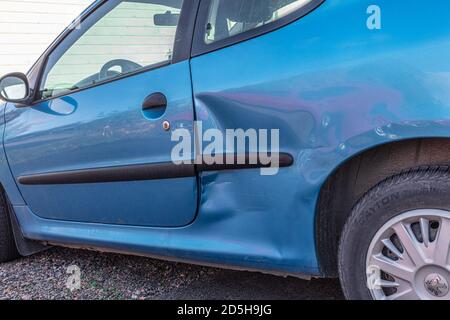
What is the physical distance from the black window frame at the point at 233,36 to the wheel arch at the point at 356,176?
1.87 ft

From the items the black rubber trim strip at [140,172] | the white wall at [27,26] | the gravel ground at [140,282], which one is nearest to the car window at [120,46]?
the black rubber trim strip at [140,172]

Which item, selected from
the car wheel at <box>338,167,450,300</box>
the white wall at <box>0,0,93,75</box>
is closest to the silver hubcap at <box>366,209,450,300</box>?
the car wheel at <box>338,167,450,300</box>

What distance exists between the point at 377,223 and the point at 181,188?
849 mm

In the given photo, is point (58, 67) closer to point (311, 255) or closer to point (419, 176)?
point (311, 255)

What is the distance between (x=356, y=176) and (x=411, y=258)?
1.14 feet

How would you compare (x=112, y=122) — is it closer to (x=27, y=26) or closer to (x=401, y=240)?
(x=401, y=240)

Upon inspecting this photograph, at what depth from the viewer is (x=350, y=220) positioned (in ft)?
5.78

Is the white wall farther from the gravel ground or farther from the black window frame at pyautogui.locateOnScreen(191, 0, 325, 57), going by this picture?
the black window frame at pyautogui.locateOnScreen(191, 0, 325, 57)

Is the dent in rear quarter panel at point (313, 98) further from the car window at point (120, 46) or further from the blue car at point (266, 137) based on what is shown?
the car window at point (120, 46)

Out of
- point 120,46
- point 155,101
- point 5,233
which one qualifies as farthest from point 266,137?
point 5,233

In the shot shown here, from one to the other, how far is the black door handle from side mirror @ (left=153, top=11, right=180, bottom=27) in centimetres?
36

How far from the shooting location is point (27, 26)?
718 cm

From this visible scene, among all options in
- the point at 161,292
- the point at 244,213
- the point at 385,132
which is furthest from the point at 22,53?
the point at 385,132

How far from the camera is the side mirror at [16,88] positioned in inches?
108
